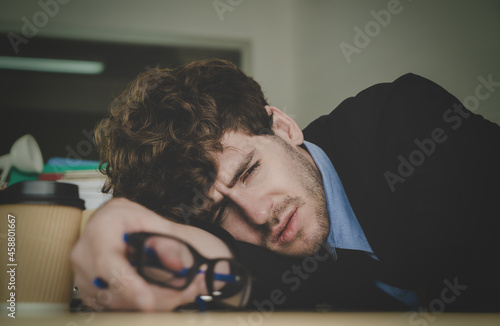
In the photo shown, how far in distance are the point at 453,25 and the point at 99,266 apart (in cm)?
84

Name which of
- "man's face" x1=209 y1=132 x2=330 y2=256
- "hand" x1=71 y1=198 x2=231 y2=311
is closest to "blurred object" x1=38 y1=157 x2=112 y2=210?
"hand" x1=71 y1=198 x2=231 y2=311

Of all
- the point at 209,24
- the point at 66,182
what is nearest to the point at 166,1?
the point at 209,24

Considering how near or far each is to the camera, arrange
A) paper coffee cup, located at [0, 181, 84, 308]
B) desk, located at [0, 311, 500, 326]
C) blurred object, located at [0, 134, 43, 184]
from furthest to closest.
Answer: blurred object, located at [0, 134, 43, 184] → paper coffee cup, located at [0, 181, 84, 308] → desk, located at [0, 311, 500, 326]

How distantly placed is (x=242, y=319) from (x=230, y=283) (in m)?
0.06

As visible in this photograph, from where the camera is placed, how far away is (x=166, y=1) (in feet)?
2.80

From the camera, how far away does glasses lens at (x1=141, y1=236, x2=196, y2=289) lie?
576 millimetres

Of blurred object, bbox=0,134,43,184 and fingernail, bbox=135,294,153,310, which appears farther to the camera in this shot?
blurred object, bbox=0,134,43,184

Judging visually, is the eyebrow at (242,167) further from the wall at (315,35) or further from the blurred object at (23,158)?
the blurred object at (23,158)

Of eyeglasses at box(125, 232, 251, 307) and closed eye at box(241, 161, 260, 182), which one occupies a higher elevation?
closed eye at box(241, 161, 260, 182)

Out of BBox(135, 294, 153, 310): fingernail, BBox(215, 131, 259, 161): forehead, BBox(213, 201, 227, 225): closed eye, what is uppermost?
BBox(215, 131, 259, 161): forehead

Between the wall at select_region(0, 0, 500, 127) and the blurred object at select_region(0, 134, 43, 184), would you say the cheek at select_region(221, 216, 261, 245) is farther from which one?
the blurred object at select_region(0, 134, 43, 184)

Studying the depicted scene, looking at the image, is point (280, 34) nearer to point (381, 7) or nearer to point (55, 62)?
point (381, 7)

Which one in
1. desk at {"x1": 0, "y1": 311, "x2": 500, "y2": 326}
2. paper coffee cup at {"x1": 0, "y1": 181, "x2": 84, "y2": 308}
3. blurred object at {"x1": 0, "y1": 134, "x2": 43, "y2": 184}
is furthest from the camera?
blurred object at {"x1": 0, "y1": 134, "x2": 43, "y2": 184}

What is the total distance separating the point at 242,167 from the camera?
71 centimetres
